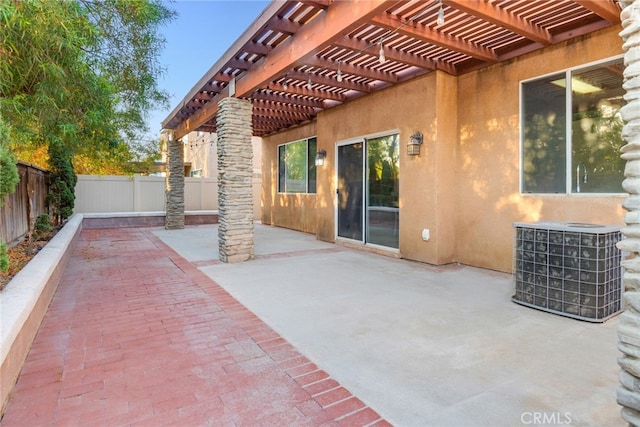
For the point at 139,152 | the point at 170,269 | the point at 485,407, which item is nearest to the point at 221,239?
the point at 170,269

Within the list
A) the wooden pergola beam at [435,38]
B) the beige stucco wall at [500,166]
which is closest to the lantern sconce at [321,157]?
the beige stucco wall at [500,166]

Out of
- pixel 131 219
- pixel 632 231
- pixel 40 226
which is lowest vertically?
pixel 131 219

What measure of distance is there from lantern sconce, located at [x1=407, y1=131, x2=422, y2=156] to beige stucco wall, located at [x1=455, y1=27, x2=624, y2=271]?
0.67 metres

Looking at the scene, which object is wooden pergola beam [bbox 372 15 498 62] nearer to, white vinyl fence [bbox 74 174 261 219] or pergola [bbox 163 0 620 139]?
pergola [bbox 163 0 620 139]

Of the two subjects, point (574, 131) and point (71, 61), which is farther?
point (574, 131)

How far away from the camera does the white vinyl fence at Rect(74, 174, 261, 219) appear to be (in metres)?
12.2

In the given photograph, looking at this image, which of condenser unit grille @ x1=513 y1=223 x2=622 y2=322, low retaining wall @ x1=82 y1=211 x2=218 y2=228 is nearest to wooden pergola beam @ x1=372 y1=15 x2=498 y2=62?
condenser unit grille @ x1=513 y1=223 x2=622 y2=322

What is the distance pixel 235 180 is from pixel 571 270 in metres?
5.01

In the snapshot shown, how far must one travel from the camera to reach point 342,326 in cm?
330

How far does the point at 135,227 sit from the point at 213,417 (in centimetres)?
1117

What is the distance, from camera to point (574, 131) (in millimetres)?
4598

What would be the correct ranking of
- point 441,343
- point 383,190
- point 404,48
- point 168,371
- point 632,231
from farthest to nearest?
point 383,190, point 404,48, point 441,343, point 168,371, point 632,231

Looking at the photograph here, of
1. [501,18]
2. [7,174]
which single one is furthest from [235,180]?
[501,18]

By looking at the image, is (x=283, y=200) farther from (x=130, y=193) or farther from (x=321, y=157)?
(x=130, y=193)
